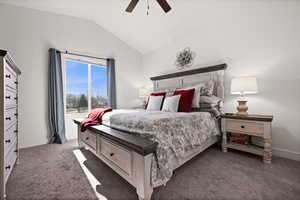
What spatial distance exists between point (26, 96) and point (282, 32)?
15.6ft

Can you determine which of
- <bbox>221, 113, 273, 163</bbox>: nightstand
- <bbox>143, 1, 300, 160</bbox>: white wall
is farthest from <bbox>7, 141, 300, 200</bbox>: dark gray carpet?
<bbox>143, 1, 300, 160</bbox>: white wall

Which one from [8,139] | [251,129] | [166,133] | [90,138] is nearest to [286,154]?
[251,129]

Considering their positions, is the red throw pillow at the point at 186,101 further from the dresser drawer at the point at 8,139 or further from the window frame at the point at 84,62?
the window frame at the point at 84,62

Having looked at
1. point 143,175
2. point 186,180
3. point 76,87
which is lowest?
point 186,180

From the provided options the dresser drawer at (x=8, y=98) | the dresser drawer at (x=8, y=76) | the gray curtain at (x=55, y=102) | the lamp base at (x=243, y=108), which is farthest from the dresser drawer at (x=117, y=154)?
the lamp base at (x=243, y=108)

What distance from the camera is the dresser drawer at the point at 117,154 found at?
123 cm

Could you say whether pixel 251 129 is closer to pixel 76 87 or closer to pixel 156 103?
pixel 156 103

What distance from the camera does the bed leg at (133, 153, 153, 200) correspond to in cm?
107

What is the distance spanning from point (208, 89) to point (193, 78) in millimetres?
558

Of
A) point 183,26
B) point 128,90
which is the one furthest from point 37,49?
point 183,26

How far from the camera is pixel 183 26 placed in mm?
3076

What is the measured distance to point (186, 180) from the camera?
1.48m

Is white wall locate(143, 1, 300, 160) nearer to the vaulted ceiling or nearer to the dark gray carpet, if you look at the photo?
the vaulted ceiling

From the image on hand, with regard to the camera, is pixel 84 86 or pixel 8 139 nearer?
pixel 8 139
